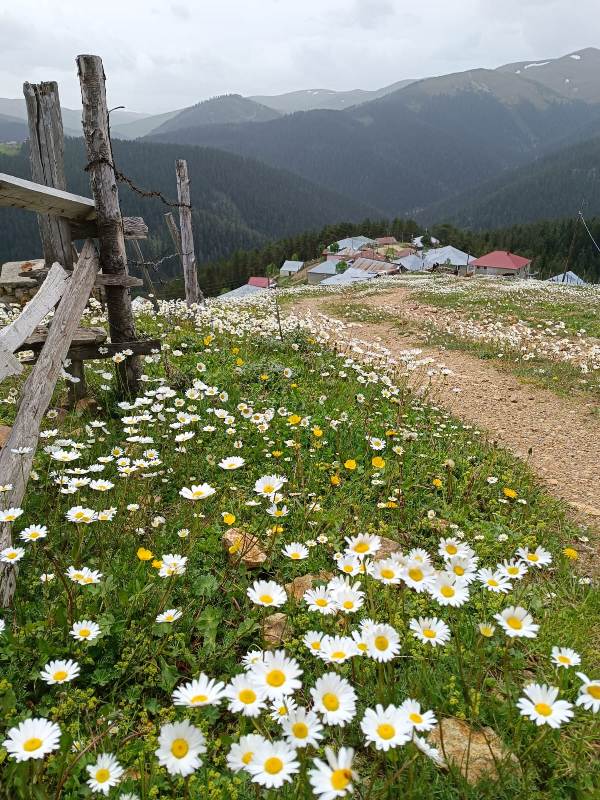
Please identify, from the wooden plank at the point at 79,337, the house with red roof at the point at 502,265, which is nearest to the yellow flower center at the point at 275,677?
the wooden plank at the point at 79,337

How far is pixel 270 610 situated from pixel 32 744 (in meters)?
1.71

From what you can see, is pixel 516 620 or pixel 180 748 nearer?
pixel 180 748

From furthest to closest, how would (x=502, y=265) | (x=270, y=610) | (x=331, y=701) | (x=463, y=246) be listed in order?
(x=463, y=246) → (x=502, y=265) → (x=270, y=610) → (x=331, y=701)

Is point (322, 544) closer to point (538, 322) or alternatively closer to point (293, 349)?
point (293, 349)

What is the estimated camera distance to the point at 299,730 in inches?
58.7

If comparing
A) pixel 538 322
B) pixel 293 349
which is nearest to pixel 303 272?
pixel 538 322

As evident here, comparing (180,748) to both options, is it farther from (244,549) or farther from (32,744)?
(244,549)

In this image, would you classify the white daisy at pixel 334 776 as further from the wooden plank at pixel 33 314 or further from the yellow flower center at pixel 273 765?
the wooden plank at pixel 33 314

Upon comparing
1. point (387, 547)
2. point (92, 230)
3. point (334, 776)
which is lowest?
point (387, 547)

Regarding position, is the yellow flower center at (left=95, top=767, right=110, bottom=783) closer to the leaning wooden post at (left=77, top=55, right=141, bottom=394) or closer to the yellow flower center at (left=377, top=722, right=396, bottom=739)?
the yellow flower center at (left=377, top=722, right=396, bottom=739)

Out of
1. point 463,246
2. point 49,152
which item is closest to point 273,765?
point 49,152

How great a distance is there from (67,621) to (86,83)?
5.51 meters

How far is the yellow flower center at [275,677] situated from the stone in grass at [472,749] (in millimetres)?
936

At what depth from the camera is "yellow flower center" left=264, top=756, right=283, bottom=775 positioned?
139cm
